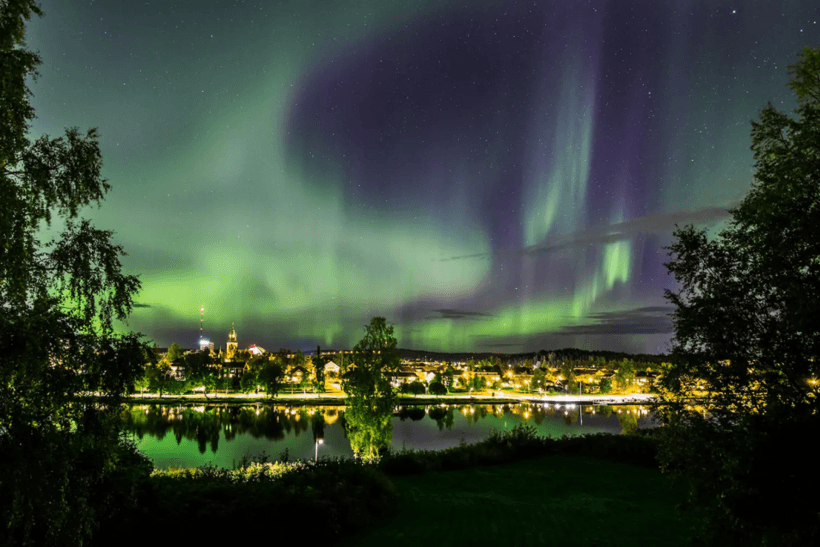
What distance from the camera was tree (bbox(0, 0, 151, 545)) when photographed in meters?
6.81

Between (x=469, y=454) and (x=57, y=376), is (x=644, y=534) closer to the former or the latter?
(x=469, y=454)

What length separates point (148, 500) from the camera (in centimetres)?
1220

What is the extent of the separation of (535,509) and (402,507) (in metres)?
4.48

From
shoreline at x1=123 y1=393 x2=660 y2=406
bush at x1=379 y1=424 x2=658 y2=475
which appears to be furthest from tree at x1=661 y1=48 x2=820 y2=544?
shoreline at x1=123 y1=393 x2=660 y2=406

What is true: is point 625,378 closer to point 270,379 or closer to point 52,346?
point 270,379

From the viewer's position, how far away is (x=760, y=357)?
9633 mm

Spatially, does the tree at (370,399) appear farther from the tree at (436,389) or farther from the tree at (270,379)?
the tree at (436,389)

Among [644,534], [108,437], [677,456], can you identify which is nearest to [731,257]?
[677,456]

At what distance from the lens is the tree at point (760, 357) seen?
808 centimetres

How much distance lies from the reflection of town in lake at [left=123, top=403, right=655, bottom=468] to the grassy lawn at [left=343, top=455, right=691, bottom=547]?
839cm

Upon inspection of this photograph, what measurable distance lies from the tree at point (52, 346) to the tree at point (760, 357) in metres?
10.7

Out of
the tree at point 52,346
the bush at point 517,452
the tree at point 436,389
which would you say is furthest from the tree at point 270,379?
the tree at point 52,346

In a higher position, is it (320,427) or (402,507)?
(402,507)

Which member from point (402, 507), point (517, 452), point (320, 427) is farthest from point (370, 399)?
point (320, 427)
